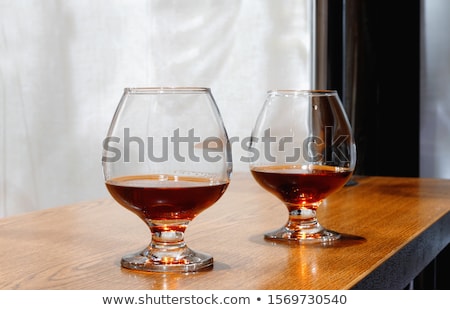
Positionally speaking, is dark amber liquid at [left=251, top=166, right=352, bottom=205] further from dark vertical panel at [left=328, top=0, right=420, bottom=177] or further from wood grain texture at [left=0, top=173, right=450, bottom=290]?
dark vertical panel at [left=328, top=0, right=420, bottom=177]

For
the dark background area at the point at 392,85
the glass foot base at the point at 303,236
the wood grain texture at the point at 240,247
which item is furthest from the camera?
the dark background area at the point at 392,85

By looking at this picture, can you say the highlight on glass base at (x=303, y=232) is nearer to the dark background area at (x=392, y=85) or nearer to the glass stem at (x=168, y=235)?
the glass stem at (x=168, y=235)

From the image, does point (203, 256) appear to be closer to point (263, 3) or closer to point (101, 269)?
point (101, 269)

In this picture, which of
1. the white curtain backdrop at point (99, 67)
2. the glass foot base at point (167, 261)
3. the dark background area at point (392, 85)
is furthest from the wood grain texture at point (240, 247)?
the white curtain backdrop at point (99, 67)

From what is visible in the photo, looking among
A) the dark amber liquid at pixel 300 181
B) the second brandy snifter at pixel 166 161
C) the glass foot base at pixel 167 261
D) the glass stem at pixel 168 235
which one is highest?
the second brandy snifter at pixel 166 161

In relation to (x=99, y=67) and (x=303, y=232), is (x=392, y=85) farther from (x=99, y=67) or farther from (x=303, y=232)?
(x=303, y=232)

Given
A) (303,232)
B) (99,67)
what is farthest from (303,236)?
(99,67)
